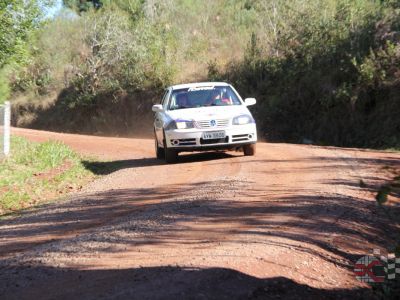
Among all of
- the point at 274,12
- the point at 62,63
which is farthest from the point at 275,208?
the point at 62,63

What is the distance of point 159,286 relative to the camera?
18.1 feet

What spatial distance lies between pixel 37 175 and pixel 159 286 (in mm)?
10507

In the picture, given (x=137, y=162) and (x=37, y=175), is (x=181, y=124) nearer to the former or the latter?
(x=137, y=162)

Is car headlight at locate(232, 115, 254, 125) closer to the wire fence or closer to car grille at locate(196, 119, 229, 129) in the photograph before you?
car grille at locate(196, 119, 229, 129)

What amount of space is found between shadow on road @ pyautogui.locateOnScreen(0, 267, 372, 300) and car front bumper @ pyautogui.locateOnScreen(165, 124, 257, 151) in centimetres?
833

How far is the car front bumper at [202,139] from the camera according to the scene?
47.6 feet

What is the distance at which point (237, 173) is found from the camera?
12.6 metres

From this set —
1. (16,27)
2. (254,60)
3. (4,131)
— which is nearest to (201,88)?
(4,131)

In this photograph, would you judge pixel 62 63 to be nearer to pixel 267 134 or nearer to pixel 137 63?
pixel 137 63

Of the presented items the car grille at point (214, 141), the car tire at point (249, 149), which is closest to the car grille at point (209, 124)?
the car grille at point (214, 141)

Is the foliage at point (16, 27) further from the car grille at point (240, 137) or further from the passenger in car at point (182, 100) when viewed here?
the car grille at point (240, 137)

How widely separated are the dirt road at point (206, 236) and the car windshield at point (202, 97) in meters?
2.34

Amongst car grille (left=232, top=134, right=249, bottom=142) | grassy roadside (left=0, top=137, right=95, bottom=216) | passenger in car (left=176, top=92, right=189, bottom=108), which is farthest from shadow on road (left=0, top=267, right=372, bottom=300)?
passenger in car (left=176, top=92, right=189, bottom=108)

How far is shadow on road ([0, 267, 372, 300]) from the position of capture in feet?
17.6
